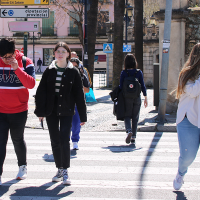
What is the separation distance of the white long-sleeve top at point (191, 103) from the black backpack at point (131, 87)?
2.99m

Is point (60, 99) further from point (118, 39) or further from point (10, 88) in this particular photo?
point (118, 39)

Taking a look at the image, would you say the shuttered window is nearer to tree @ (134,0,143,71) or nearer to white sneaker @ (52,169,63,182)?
tree @ (134,0,143,71)

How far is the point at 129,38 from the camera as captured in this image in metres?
26.1

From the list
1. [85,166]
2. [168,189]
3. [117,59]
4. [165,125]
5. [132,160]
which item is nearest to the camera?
Result: [168,189]

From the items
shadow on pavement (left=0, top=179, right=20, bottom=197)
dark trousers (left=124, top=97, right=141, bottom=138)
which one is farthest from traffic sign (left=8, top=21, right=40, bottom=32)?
shadow on pavement (left=0, top=179, right=20, bottom=197)

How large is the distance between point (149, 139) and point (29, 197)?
4.24 meters

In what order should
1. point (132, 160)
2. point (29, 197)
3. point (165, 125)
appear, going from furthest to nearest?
point (165, 125), point (132, 160), point (29, 197)

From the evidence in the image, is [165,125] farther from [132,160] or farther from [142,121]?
[132,160]

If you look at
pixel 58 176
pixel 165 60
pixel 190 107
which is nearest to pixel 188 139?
pixel 190 107

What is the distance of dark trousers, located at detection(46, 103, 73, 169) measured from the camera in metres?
4.59

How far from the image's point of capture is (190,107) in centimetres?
402

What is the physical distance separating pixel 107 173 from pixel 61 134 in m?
1.04

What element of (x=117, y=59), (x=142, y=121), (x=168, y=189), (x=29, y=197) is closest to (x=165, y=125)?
(x=142, y=121)

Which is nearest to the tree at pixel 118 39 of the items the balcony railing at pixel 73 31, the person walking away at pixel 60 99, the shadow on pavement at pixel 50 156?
the shadow on pavement at pixel 50 156
